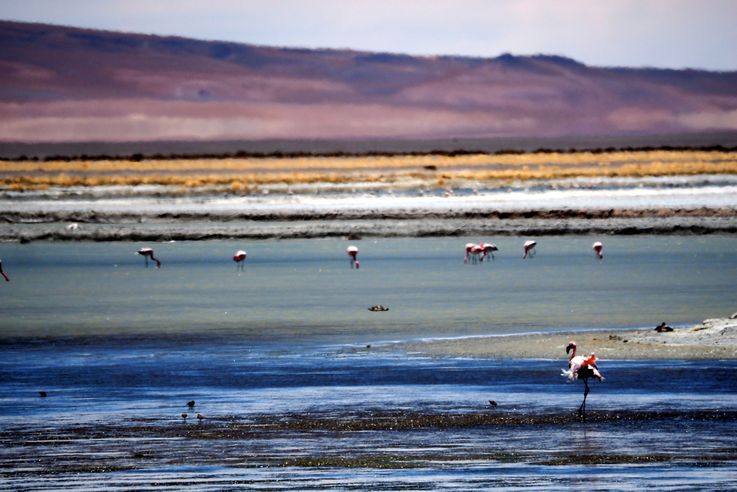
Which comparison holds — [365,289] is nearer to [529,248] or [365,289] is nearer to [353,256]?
[353,256]

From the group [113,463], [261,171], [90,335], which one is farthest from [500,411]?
[261,171]

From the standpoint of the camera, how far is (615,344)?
15281 mm

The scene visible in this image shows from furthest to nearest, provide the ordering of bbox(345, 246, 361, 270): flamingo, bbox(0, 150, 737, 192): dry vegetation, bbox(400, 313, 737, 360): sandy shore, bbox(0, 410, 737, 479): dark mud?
bbox(0, 150, 737, 192): dry vegetation < bbox(345, 246, 361, 270): flamingo < bbox(400, 313, 737, 360): sandy shore < bbox(0, 410, 737, 479): dark mud

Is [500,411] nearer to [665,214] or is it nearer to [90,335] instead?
[90,335]

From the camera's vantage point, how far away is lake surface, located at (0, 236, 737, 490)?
957 centimetres

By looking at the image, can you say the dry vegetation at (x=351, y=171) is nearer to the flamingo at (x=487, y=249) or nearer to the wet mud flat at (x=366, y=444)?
the flamingo at (x=487, y=249)

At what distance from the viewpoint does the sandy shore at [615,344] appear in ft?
48.1

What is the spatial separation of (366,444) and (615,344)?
5.56 m

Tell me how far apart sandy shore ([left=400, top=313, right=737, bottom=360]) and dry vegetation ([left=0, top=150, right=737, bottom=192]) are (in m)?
40.4

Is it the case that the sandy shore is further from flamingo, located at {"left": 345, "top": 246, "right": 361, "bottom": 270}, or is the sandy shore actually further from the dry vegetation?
the dry vegetation

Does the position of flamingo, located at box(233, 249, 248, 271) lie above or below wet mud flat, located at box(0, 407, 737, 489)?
below

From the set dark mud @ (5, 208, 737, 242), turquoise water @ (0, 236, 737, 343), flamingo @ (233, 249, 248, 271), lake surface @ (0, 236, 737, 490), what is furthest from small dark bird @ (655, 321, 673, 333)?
dark mud @ (5, 208, 737, 242)

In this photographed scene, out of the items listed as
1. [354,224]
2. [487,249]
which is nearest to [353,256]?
[487,249]

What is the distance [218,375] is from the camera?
45.8 ft
